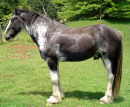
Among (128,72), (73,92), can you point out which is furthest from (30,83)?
(128,72)

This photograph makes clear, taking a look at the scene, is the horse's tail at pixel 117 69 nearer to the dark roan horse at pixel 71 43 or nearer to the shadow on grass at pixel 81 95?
the dark roan horse at pixel 71 43

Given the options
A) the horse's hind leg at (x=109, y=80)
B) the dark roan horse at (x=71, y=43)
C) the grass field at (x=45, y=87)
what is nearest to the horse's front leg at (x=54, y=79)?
the dark roan horse at (x=71, y=43)

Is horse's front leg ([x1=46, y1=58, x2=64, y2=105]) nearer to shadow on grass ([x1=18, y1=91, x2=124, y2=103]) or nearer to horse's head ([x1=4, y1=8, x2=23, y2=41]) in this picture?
shadow on grass ([x1=18, y1=91, x2=124, y2=103])

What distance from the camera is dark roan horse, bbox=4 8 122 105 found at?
3553mm

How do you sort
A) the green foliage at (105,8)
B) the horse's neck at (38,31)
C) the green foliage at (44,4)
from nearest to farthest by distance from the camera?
the horse's neck at (38,31) → the green foliage at (44,4) → the green foliage at (105,8)

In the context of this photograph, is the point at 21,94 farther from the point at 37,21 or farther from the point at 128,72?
the point at 128,72

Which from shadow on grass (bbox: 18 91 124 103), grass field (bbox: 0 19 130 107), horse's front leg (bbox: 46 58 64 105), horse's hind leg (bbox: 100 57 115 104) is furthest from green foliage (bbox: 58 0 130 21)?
horse's front leg (bbox: 46 58 64 105)

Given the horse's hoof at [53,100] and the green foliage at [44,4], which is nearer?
the horse's hoof at [53,100]

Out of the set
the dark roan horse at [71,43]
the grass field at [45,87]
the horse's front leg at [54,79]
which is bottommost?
the grass field at [45,87]

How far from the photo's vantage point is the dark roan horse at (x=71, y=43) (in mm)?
3553

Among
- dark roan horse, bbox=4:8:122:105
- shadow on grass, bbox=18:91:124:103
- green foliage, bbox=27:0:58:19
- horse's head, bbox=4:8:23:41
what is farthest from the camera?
green foliage, bbox=27:0:58:19

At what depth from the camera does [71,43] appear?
141 inches

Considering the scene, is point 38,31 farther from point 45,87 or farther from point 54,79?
point 45,87

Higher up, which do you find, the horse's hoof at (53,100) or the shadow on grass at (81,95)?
the horse's hoof at (53,100)
